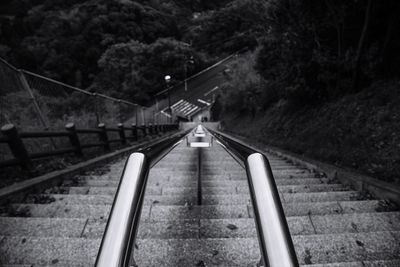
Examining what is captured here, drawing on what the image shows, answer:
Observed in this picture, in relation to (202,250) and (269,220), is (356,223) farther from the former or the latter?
(269,220)

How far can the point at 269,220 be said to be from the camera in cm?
89

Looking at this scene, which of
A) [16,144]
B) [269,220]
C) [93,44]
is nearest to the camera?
[269,220]

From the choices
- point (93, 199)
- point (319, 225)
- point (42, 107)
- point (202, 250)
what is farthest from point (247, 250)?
point (42, 107)

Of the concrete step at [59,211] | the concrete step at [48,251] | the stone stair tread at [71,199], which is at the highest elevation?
the stone stair tread at [71,199]

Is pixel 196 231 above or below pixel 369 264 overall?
above

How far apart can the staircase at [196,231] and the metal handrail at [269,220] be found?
1.33 m

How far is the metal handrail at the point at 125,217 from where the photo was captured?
0.83m

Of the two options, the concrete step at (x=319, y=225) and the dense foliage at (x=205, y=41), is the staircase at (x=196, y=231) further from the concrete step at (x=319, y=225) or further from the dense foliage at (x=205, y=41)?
the dense foliage at (x=205, y=41)

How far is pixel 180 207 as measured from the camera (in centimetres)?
325

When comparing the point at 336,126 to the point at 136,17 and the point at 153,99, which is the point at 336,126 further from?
the point at 136,17

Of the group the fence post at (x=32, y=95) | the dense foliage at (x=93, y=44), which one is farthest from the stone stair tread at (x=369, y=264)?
the dense foliage at (x=93, y=44)

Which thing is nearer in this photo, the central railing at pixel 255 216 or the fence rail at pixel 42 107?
the central railing at pixel 255 216

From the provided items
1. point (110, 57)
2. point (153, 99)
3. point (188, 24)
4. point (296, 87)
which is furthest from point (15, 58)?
point (296, 87)

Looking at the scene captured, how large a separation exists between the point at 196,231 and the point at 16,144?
9.78ft
